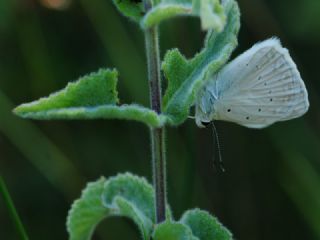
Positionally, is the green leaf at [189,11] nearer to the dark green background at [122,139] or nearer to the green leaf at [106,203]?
the green leaf at [106,203]

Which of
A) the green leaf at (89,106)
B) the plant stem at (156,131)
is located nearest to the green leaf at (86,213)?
the plant stem at (156,131)

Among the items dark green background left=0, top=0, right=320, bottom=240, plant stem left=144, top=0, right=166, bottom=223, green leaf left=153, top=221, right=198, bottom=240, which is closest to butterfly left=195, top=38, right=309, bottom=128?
plant stem left=144, top=0, right=166, bottom=223

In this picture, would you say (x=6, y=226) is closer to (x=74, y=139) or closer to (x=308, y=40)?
(x=74, y=139)

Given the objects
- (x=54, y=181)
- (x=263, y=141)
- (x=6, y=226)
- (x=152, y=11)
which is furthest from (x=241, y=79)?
(x=6, y=226)

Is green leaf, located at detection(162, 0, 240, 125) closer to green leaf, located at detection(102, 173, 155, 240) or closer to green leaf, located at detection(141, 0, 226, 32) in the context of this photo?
green leaf, located at detection(141, 0, 226, 32)

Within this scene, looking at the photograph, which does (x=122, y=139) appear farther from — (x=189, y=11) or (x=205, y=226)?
(x=189, y=11)

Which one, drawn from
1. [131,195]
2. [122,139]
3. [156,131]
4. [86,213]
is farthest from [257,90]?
Answer: [122,139]
